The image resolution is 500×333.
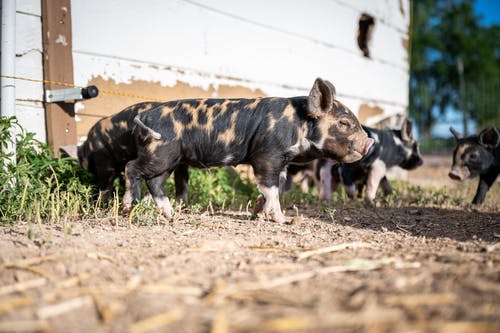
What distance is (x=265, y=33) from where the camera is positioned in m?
7.09

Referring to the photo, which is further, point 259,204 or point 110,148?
point 110,148

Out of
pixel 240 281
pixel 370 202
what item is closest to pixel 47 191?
pixel 240 281

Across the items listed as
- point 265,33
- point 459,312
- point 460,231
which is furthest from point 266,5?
point 459,312

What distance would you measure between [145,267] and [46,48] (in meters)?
3.32

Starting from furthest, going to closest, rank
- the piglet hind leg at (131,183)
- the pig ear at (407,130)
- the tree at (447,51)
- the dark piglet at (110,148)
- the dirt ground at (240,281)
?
the tree at (447,51)
the pig ear at (407,130)
the dark piglet at (110,148)
the piglet hind leg at (131,183)
the dirt ground at (240,281)

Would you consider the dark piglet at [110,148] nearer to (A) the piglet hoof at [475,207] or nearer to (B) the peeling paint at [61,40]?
(B) the peeling paint at [61,40]

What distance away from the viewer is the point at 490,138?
5.82 meters

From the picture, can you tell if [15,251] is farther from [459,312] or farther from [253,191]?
[253,191]

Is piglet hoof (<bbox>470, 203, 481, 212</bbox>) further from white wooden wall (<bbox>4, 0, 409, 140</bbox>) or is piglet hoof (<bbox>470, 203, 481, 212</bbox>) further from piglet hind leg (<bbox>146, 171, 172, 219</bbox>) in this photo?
piglet hind leg (<bbox>146, 171, 172, 219</bbox>)

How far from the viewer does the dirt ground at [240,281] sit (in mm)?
1636

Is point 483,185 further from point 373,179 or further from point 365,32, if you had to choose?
point 365,32

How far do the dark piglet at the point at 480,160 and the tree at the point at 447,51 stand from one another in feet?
106

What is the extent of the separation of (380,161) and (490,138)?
1.35 m

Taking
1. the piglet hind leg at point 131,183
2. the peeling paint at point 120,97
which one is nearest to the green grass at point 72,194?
the piglet hind leg at point 131,183
